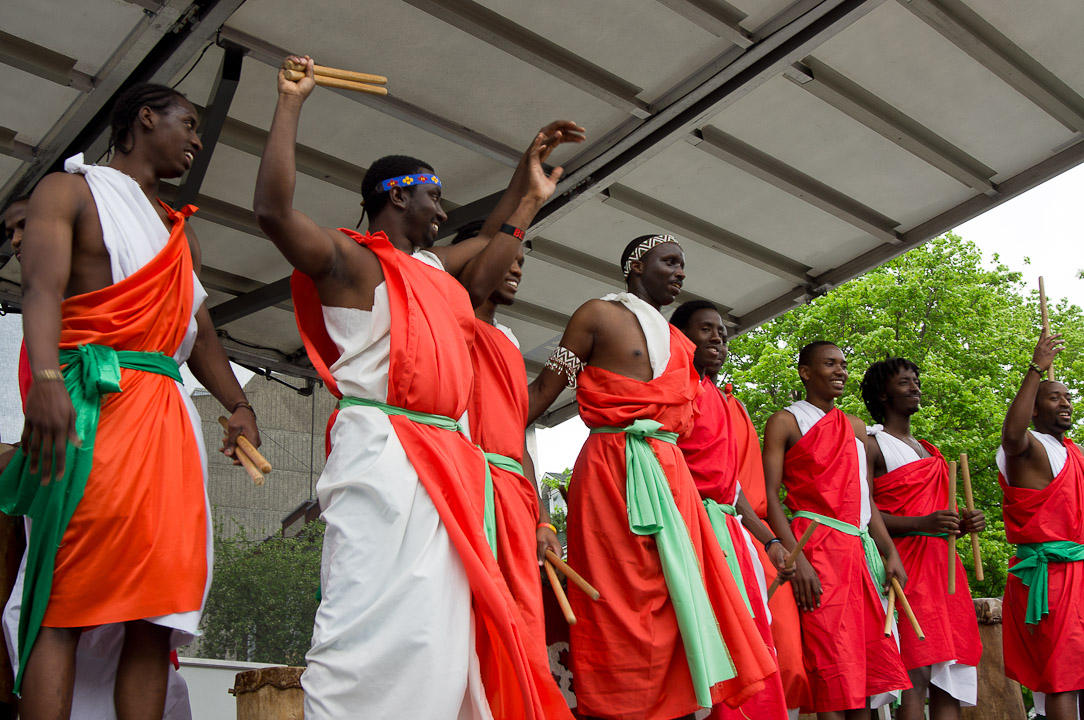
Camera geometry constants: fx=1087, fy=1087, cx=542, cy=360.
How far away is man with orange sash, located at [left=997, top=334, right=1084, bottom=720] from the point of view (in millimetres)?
5758

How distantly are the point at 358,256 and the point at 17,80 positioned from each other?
276cm

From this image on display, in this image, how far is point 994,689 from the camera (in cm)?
682

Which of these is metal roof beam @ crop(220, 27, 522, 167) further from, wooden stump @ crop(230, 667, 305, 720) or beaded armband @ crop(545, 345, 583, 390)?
wooden stump @ crop(230, 667, 305, 720)

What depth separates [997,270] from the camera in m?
23.6

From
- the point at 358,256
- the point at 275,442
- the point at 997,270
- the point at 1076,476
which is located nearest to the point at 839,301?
the point at 997,270

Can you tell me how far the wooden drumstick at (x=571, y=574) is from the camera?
3527 mm

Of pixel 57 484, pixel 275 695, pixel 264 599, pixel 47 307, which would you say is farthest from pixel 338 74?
pixel 264 599

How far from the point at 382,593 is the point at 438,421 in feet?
1.87

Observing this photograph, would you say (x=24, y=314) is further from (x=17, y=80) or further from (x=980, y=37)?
(x=980, y=37)

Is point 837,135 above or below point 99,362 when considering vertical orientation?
above

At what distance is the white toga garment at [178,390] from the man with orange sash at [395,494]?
16.6 inches

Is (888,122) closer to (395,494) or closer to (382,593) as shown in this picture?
(395,494)

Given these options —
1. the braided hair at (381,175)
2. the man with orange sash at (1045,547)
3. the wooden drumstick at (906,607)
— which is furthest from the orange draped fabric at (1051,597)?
the braided hair at (381,175)

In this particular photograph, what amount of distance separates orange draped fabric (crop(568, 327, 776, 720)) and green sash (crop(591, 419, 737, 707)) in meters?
0.05
